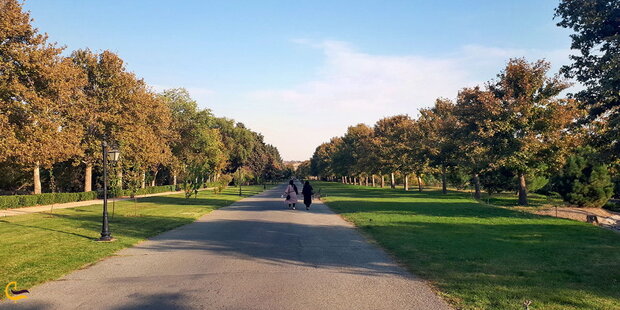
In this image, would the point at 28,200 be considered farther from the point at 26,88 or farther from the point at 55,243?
the point at 55,243

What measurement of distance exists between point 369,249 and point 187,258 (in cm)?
442

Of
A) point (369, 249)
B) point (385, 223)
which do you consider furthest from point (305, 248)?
point (385, 223)

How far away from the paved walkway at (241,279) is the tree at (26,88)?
14.5 m

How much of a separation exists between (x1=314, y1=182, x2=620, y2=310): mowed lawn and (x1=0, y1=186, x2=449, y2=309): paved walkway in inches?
26.4

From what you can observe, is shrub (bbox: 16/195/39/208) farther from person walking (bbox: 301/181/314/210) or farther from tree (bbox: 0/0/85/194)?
person walking (bbox: 301/181/314/210)

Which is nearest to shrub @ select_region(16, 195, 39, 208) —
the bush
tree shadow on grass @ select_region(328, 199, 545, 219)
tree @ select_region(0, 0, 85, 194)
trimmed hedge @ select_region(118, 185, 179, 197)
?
the bush

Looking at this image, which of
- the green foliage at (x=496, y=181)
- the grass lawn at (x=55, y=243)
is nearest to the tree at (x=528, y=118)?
the green foliage at (x=496, y=181)

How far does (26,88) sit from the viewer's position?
2156 centimetres

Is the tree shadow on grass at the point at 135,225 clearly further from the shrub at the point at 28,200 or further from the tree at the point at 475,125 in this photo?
the tree at the point at 475,125

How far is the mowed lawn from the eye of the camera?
5.91 meters

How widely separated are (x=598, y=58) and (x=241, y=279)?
13789 mm

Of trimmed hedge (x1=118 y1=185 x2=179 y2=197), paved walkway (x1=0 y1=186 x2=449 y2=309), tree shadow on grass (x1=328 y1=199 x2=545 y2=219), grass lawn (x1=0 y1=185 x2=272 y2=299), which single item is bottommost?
tree shadow on grass (x1=328 y1=199 x2=545 y2=219)

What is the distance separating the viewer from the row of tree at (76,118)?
21312mm

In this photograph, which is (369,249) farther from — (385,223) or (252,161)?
(252,161)
